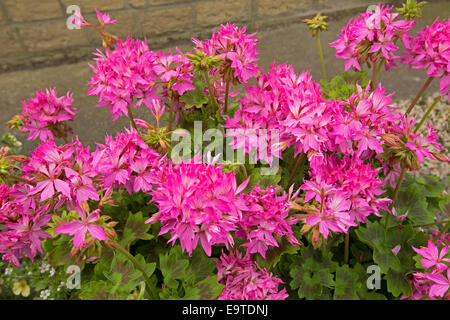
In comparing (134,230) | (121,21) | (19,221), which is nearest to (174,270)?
(134,230)

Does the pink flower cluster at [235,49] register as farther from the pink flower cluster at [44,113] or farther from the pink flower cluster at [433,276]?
the pink flower cluster at [433,276]

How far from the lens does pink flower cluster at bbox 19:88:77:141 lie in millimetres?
1631

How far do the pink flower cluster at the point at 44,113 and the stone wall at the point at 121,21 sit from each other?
2.48m

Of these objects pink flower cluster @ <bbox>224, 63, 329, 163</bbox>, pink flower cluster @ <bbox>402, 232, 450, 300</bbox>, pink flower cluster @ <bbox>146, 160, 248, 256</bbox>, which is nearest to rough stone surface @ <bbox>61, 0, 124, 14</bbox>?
pink flower cluster @ <bbox>224, 63, 329, 163</bbox>

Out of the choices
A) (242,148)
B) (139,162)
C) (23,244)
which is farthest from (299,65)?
(23,244)

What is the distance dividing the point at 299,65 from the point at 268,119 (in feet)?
8.67

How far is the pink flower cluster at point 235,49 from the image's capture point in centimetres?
139

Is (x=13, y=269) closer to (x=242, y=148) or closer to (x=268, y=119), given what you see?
(x=242, y=148)

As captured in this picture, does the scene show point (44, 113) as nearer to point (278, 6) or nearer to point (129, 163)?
point (129, 163)

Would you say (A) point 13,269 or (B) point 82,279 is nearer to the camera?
(B) point 82,279

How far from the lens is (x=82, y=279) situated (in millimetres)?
1481

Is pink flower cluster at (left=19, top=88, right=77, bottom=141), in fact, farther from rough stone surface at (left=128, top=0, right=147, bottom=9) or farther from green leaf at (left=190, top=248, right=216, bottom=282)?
rough stone surface at (left=128, top=0, right=147, bottom=9)

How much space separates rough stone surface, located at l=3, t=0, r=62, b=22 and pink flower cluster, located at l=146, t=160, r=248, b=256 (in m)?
3.35
